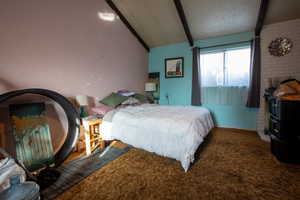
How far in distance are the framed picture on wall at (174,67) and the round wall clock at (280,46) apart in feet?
7.03

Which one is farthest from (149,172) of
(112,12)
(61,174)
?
(112,12)

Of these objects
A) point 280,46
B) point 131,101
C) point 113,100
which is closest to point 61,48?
point 113,100

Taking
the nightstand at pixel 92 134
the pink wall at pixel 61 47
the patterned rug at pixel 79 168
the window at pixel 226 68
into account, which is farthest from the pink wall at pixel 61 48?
the window at pixel 226 68

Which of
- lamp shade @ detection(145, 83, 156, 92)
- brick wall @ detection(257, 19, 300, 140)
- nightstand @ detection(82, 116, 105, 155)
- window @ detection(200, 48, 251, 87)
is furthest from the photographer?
lamp shade @ detection(145, 83, 156, 92)

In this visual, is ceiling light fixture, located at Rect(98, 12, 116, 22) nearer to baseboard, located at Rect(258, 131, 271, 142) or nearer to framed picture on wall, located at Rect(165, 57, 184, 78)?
framed picture on wall, located at Rect(165, 57, 184, 78)

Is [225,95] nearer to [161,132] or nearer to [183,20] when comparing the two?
[183,20]

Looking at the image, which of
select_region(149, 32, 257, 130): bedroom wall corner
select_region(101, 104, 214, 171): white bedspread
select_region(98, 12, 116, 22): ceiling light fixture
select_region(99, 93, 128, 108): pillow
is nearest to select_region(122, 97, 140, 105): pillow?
select_region(99, 93, 128, 108): pillow

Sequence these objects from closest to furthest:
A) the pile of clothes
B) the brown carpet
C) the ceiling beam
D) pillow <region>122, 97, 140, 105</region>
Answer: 1. the brown carpet
2. the pile of clothes
3. the ceiling beam
4. pillow <region>122, 97, 140, 105</region>

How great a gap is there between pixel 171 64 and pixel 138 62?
1.09m

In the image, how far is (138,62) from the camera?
4406mm

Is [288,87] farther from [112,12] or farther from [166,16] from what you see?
[112,12]

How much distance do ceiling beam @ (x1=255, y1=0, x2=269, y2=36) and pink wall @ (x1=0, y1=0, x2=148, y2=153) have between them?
10.4 feet

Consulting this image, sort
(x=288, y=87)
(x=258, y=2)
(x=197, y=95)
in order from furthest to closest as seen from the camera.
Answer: (x=197, y=95) → (x=258, y=2) → (x=288, y=87)

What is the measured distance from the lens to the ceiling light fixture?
310 centimetres
